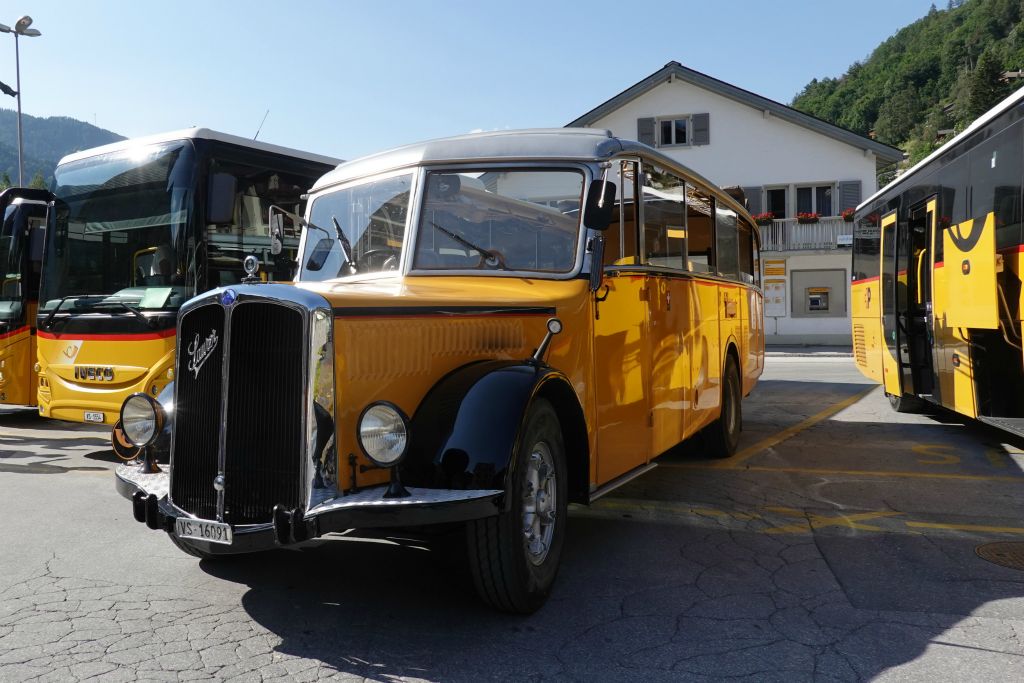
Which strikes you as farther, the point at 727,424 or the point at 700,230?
the point at 727,424

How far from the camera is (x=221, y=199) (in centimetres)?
826

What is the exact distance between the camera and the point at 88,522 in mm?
5906

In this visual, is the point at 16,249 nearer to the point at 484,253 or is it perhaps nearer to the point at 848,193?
the point at 484,253

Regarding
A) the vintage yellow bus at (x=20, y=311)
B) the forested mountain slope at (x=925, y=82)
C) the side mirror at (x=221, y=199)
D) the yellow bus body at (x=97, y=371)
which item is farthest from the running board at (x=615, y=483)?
the forested mountain slope at (x=925, y=82)

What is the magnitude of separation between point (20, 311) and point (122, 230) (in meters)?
2.97

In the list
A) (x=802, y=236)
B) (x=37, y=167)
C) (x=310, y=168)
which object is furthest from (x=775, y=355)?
(x=37, y=167)

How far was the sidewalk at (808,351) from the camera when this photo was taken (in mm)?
25031

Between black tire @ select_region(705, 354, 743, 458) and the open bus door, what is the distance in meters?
2.28

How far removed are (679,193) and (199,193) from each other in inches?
187

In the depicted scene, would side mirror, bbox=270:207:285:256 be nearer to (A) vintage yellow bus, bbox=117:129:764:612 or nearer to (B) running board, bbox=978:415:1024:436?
(A) vintage yellow bus, bbox=117:129:764:612

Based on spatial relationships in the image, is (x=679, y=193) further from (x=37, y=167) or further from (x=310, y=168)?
(x=37, y=167)

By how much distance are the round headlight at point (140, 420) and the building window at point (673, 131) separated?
3003 centimetres

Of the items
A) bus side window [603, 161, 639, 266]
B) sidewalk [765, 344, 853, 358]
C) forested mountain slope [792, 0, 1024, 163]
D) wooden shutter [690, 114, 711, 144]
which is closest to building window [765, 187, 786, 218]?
wooden shutter [690, 114, 711, 144]

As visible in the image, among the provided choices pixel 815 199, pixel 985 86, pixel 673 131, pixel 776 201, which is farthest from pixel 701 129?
pixel 985 86
